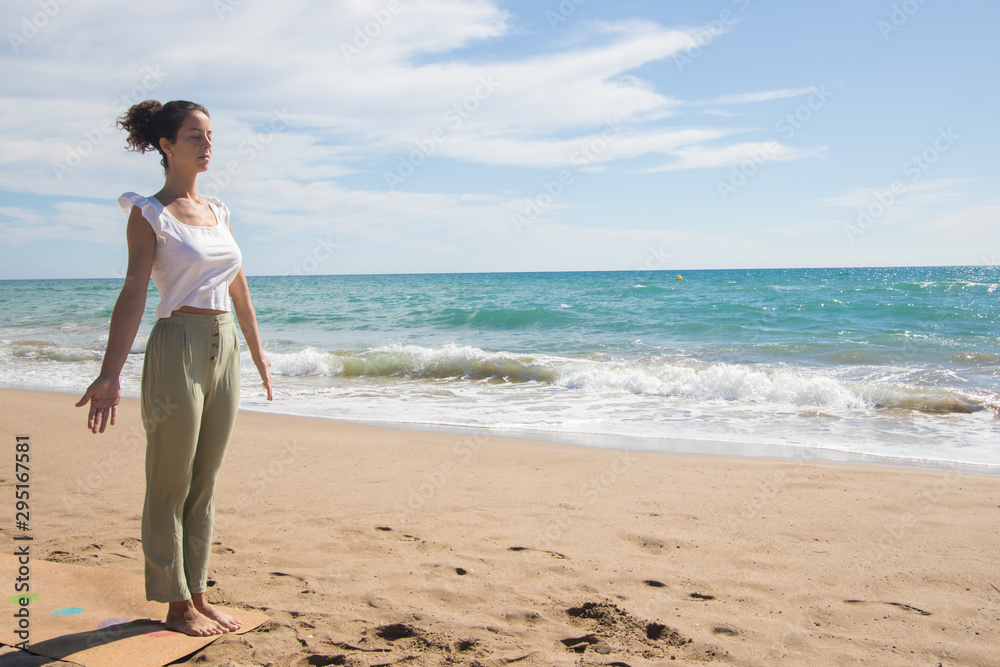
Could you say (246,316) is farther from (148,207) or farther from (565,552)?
(565,552)

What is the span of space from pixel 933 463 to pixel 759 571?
337cm

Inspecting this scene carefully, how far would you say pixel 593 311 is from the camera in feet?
79.7

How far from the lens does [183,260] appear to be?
2.24m

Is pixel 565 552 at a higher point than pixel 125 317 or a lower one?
lower

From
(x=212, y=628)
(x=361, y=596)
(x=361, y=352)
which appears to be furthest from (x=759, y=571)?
(x=361, y=352)

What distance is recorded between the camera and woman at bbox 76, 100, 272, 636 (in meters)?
2.19

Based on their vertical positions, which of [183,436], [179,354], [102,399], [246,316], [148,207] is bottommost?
[183,436]

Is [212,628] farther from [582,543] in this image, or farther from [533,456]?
[533,456]

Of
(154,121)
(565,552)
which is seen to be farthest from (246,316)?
(565,552)

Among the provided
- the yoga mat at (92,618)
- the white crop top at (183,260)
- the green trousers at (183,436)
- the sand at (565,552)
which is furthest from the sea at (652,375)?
the white crop top at (183,260)

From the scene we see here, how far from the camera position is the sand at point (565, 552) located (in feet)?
8.16

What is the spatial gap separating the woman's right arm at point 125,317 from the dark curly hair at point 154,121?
13.1 inches

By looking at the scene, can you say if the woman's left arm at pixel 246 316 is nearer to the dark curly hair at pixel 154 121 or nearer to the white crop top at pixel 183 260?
the white crop top at pixel 183 260

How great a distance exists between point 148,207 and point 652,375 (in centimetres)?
928
